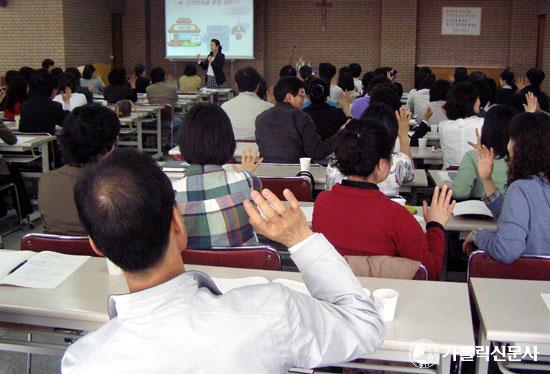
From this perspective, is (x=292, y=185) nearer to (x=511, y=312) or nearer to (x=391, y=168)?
(x=391, y=168)

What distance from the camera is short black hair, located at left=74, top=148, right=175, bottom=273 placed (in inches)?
47.4

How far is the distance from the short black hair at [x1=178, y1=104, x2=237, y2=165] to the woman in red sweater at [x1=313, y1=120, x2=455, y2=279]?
1.66ft

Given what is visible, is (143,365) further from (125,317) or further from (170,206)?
(170,206)

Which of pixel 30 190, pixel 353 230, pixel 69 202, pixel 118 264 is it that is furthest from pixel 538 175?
pixel 30 190

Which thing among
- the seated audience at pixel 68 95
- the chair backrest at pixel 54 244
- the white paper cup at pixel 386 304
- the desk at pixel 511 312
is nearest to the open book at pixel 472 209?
the desk at pixel 511 312

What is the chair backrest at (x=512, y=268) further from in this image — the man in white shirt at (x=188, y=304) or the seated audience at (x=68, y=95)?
the seated audience at (x=68, y=95)

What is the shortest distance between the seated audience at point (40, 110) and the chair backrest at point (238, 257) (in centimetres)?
478

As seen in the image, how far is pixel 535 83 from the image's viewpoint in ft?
26.6

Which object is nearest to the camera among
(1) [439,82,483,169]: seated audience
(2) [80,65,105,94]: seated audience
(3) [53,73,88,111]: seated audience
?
(1) [439,82,483,169]: seated audience

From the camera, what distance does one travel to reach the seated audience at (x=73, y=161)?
323 cm

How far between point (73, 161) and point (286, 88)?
2.28 metres

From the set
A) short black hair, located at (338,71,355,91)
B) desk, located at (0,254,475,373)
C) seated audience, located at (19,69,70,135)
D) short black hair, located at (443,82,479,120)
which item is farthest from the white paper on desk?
short black hair, located at (338,71,355,91)

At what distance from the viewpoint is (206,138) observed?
278 centimetres

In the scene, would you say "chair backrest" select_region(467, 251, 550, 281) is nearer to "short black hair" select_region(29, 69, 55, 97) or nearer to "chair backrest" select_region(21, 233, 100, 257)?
"chair backrest" select_region(21, 233, 100, 257)
